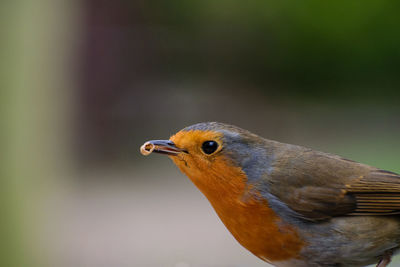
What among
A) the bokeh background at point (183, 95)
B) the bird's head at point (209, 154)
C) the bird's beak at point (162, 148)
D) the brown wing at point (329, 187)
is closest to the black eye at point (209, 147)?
the bird's head at point (209, 154)

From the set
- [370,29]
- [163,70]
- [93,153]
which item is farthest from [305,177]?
[163,70]

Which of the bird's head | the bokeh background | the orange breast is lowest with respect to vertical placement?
the orange breast

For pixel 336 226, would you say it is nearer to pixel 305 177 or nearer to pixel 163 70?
pixel 305 177

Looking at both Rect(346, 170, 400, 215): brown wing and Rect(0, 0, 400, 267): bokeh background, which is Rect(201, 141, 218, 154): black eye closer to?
Rect(346, 170, 400, 215): brown wing

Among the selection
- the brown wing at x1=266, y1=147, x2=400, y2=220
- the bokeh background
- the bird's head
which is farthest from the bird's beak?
the bokeh background

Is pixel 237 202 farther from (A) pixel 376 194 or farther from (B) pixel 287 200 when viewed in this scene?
(A) pixel 376 194

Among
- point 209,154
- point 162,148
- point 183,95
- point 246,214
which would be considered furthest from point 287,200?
point 183,95
